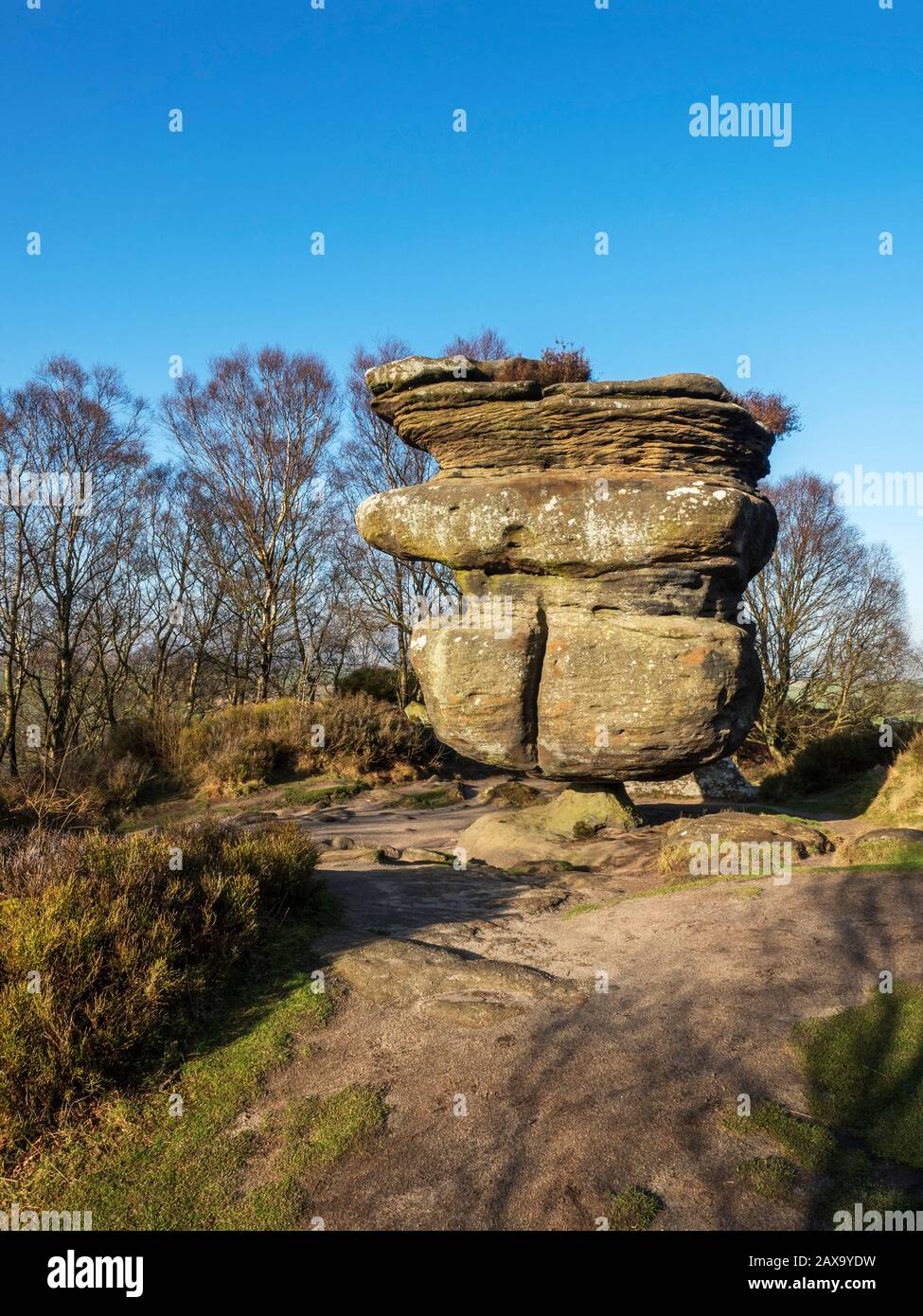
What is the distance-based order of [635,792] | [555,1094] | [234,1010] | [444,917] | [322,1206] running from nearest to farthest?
[322,1206] → [555,1094] → [234,1010] → [444,917] → [635,792]

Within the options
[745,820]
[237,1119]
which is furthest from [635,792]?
[237,1119]

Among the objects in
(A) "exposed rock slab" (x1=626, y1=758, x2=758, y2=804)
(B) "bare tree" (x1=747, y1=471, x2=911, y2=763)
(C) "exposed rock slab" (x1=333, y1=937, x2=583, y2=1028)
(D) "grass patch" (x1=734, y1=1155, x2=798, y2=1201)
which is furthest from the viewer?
(B) "bare tree" (x1=747, y1=471, x2=911, y2=763)

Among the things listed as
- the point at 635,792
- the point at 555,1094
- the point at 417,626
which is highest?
the point at 417,626

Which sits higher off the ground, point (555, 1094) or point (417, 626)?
point (417, 626)

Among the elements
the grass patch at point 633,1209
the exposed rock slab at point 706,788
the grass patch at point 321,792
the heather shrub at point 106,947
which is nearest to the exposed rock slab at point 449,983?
the heather shrub at point 106,947

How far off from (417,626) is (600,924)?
4656mm

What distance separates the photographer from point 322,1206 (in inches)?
134

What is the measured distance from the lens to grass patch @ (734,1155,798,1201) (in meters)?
3.26

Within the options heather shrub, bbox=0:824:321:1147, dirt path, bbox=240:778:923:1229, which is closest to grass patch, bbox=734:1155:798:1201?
dirt path, bbox=240:778:923:1229

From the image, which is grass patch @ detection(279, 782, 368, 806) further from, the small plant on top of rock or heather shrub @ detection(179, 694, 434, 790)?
the small plant on top of rock

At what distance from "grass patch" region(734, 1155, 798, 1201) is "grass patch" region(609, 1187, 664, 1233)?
39 centimetres
